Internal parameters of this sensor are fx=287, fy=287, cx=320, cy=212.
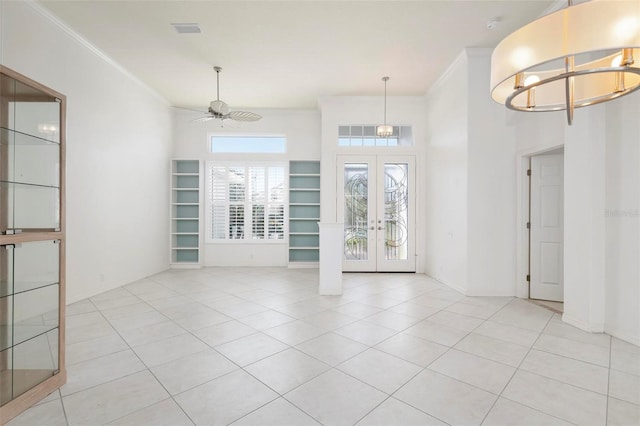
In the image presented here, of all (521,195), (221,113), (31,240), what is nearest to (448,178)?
(521,195)

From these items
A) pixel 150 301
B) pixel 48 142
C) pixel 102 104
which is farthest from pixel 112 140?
pixel 48 142

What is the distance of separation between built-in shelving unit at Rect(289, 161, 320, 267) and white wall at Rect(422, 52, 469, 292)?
2.48 meters

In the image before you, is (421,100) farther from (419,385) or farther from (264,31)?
(419,385)

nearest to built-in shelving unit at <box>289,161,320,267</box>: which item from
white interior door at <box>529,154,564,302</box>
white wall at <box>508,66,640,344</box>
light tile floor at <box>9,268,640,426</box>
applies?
light tile floor at <box>9,268,640,426</box>

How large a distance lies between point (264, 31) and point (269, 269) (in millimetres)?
4608

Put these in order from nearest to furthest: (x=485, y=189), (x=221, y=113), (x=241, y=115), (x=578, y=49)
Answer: (x=578, y=49)
(x=485, y=189)
(x=221, y=113)
(x=241, y=115)

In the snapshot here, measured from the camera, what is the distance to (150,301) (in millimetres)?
4160

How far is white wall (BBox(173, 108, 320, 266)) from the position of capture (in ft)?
22.3

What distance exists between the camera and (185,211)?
6.82 metres

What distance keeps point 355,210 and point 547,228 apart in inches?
127

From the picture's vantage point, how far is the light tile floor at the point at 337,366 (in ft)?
5.91

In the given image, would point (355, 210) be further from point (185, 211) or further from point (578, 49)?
point (578, 49)

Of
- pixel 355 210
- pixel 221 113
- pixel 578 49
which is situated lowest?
pixel 355 210

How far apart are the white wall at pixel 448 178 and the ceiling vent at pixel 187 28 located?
3863 millimetres
